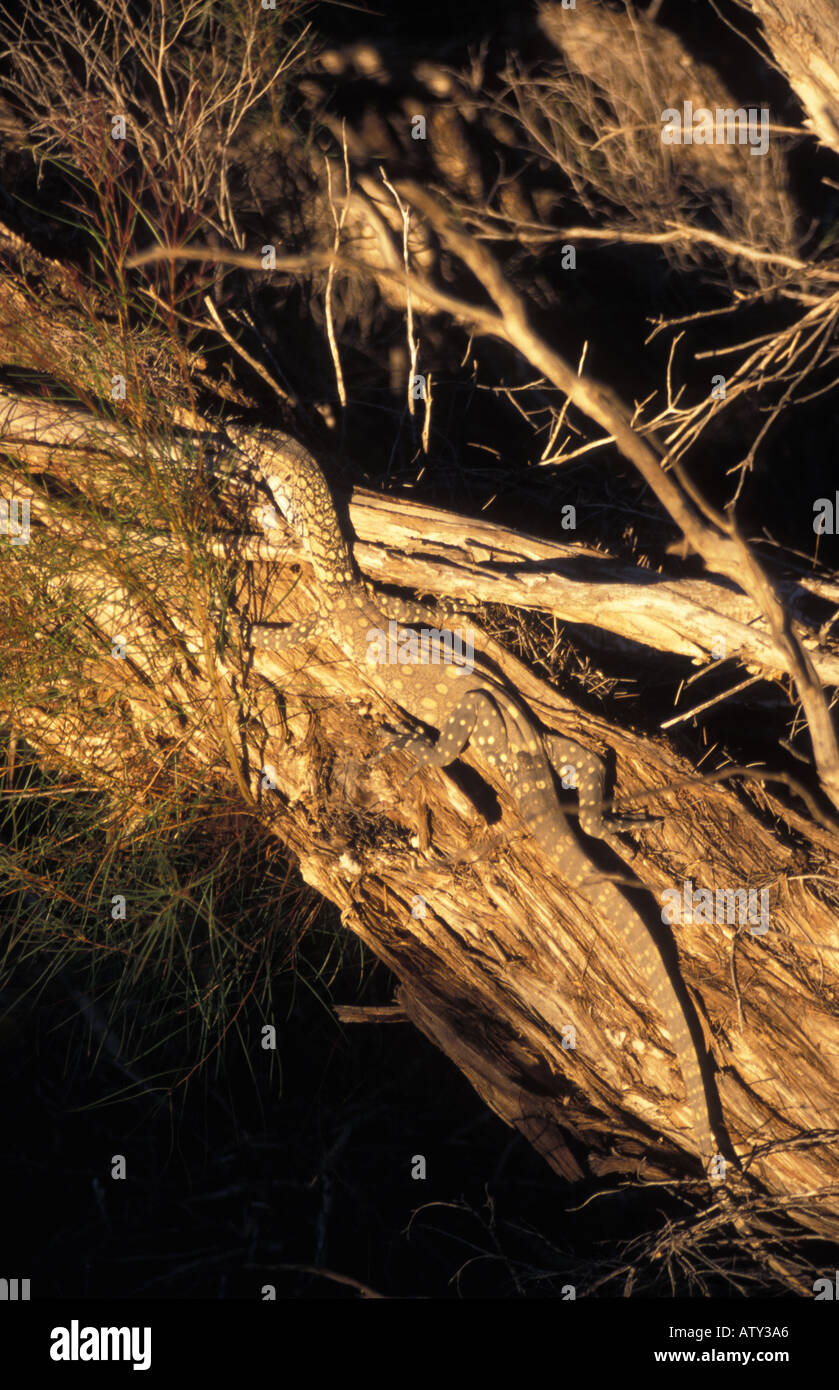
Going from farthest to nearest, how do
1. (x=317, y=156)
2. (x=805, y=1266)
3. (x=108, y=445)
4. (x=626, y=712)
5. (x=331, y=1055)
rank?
(x=331, y=1055)
(x=317, y=156)
(x=626, y=712)
(x=805, y=1266)
(x=108, y=445)

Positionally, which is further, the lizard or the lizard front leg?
the lizard front leg

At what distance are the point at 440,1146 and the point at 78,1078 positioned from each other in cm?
253

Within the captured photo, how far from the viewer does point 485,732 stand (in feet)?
15.1

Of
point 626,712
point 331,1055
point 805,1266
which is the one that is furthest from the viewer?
point 331,1055

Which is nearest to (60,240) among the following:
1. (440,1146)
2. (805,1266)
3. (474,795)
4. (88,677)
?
(88,677)

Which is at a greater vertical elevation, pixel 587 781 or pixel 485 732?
pixel 485 732

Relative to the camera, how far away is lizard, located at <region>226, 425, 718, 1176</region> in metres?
4.41

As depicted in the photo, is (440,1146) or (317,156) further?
(440,1146)

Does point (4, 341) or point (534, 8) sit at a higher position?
point (534, 8)

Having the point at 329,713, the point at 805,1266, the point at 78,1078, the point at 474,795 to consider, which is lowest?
the point at 805,1266

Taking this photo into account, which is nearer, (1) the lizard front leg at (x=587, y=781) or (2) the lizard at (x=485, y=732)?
(2) the lizard at (x=485, y=732)

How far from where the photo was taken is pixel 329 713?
470cm

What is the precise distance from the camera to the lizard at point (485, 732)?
441 centimetres

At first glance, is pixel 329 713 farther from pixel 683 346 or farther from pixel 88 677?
pixel 683 346
